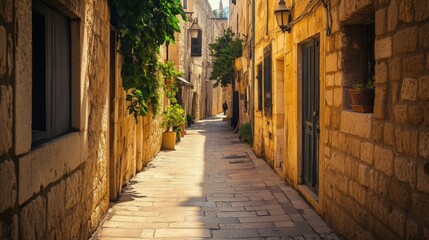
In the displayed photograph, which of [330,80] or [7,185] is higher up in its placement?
[330,80]

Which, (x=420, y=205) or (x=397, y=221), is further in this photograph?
(x=397, y=221)

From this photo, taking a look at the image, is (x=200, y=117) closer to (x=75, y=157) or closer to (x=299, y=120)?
(x=299, y=120)

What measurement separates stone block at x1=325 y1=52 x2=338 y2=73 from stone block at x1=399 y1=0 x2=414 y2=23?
147cm

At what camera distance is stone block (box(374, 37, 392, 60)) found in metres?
3.04

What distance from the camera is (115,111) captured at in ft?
18.4

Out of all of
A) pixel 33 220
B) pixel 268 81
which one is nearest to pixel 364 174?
pixel 33 220


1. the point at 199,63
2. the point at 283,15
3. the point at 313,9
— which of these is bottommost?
the point at 313,9

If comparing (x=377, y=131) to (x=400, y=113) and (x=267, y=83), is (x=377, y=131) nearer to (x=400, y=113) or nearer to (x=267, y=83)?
(x=400, y=113)

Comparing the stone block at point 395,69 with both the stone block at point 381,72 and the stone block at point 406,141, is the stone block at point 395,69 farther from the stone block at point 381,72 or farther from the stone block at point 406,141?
the stone block at point 406,141

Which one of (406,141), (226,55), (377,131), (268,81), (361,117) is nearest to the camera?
(406,141)

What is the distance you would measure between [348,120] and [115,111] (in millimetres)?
3012

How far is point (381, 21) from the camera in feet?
10.4

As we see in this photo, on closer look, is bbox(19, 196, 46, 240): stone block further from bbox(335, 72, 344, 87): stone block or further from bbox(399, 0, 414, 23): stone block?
bbox(335, 72, 344, 87): stone block

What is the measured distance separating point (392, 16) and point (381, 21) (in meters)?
0.21
